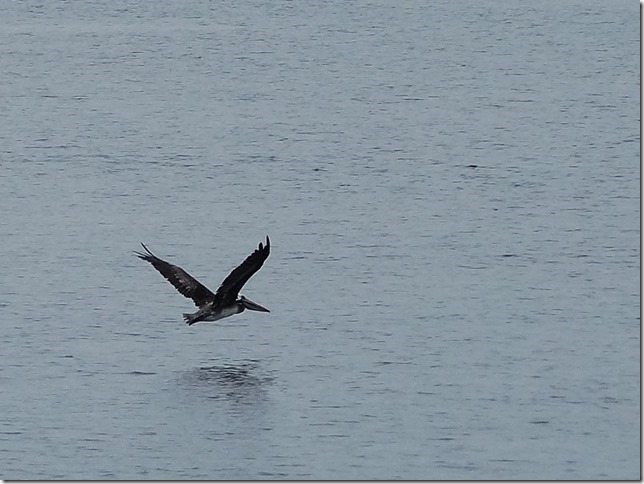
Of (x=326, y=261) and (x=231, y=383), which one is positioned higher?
(x=326, y=261)

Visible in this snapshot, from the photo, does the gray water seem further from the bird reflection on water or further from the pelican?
the pelican

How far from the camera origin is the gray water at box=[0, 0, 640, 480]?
14742 millimetres

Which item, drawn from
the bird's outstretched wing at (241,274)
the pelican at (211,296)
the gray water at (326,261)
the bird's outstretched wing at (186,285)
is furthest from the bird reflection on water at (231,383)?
the bird's outstretched wing at (186,285)

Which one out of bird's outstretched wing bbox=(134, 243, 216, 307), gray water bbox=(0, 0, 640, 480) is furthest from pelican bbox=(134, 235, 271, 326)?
gray water bbox=(0, 0, 640, 480)

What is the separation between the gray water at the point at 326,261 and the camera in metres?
14.7

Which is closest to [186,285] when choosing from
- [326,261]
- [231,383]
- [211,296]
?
[211,296]

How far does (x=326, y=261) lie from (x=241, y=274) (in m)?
4.49

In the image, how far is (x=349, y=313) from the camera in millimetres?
18531

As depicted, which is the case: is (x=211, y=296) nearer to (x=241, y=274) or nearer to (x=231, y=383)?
(x=241, y=274)

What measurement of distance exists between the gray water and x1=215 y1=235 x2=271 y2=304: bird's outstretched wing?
2.24ft

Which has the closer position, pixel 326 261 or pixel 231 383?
pixel 231 383

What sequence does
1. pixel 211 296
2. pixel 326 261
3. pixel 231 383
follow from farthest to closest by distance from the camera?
pixel 326 261
pixel 211 296
pixel 231 383

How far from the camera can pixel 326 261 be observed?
20.6m

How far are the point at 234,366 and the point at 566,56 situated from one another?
23.8 metres
